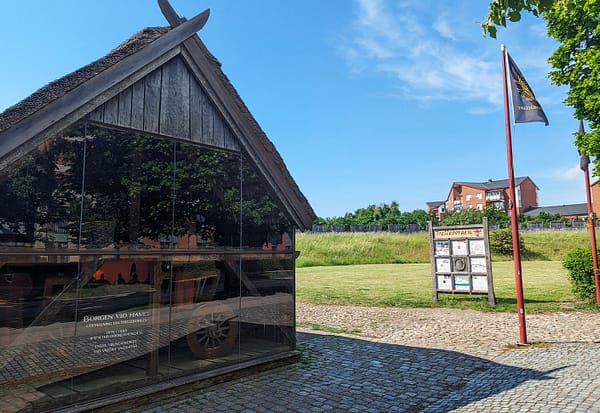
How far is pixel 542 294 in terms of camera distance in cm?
1684

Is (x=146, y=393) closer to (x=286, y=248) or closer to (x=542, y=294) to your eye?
(x=286, y=248)

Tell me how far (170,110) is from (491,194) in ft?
367

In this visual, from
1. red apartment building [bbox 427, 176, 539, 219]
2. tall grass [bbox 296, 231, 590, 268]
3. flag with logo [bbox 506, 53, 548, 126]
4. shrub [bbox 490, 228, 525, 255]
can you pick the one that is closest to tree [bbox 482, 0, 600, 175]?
flag with logo [bbox 506, 53, 548, 126]

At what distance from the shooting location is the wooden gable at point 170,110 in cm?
569

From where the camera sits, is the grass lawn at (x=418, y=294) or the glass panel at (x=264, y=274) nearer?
the glass panel at (x=264, y=274)

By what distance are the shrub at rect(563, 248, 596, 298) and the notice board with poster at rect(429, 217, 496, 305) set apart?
266cm

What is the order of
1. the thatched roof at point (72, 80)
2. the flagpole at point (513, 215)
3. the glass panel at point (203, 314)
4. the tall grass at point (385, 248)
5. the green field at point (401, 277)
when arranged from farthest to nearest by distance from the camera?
1. the tall grass at point (385, 248)
2. the green field at point (401, 277)
3. the flagpole at point (513, 215)
4. the glass panel at point (203, 314)
5. the thatched roof at point (72, 80)

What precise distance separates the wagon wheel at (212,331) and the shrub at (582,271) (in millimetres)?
12270

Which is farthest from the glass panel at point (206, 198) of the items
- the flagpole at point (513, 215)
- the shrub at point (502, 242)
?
the shrub at point (502, 242)

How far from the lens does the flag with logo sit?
9461 millimetres

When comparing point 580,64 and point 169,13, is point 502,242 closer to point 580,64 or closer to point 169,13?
point 580,64

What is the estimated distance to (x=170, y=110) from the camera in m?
6.22

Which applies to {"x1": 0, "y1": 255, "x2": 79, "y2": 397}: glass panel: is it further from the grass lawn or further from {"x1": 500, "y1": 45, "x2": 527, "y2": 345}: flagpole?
the grass lawn

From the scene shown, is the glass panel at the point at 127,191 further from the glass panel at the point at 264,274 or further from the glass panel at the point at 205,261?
the glass panel at the point at 264,274
